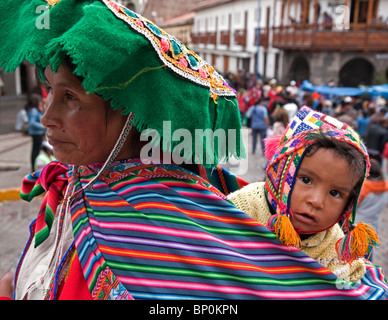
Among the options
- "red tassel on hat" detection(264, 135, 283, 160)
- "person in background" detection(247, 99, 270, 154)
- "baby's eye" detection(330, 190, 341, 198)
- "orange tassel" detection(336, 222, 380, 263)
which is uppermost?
"red tassel on hat" detection(264, 135, 283, 160)

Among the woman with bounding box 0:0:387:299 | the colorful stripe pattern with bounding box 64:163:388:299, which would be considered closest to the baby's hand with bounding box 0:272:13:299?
the woman with bounding box 0:0:387:299

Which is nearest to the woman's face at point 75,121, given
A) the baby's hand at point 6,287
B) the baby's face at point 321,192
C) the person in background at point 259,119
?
the baby's hand at point 6,287

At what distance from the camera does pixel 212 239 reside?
123 centimetres

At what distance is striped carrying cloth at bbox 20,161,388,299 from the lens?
1169mm

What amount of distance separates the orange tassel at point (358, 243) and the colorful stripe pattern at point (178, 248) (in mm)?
202

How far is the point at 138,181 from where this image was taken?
4.28 ft

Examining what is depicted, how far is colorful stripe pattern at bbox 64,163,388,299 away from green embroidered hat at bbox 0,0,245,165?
0.56 ft

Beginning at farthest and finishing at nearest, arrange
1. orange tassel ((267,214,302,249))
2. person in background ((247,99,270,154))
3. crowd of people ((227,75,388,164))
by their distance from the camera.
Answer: person in background ((247,99,270,154)), crowd of people ((227,75,388,164)), orange tassel ((267,214,302,249))

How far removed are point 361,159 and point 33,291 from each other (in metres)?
1.35

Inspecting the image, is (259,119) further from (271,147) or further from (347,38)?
(347,38)

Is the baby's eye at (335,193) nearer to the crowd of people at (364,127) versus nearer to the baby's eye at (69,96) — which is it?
the crowd of people at (364,127)

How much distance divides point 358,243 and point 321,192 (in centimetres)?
23
